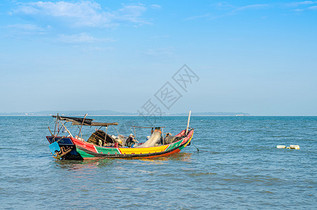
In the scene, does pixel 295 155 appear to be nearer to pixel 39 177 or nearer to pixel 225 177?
pixel 225 177

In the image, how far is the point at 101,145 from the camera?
79.9 feet

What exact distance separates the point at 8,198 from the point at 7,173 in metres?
5.91

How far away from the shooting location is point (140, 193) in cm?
1381

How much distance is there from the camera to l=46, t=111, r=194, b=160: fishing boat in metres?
21.8

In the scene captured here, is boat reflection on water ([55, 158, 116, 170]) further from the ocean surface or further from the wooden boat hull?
the wooden boat hull

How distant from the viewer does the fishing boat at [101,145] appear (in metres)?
21.8

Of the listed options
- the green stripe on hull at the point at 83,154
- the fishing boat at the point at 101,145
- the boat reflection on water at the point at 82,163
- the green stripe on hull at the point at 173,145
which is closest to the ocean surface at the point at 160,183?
the boat reflection on water at the point at 82,163

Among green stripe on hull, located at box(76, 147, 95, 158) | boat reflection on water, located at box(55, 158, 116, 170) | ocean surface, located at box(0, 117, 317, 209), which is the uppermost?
green stripe on hull, located at box(76, 147, 95, 158)

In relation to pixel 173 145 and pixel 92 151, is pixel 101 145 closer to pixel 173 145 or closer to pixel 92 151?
pixel 92 151

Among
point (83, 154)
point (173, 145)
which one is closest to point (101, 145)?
point (83, 154)

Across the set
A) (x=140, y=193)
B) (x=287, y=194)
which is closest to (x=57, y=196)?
(x=140, y=193)

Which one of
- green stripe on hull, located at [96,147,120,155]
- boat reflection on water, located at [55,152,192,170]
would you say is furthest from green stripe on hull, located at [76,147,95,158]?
green stripe on hull, located at [96,147,120,155]

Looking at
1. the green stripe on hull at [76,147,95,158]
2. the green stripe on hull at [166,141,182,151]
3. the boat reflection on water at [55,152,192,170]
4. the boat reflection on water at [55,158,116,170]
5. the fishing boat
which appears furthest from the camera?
the green stripe on hull at [166,141,182,151]

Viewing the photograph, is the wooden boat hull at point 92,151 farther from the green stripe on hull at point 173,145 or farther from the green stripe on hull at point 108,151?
the green stripe on hull at point 173,145
